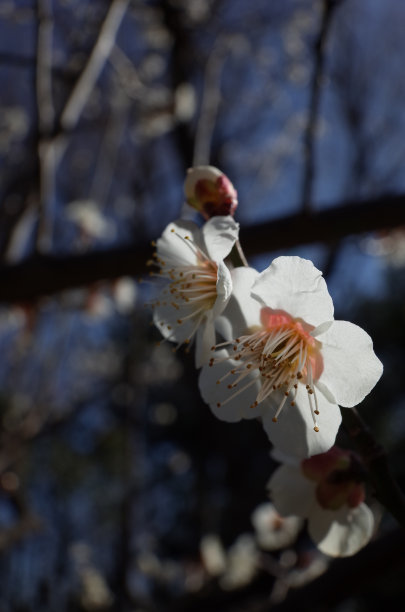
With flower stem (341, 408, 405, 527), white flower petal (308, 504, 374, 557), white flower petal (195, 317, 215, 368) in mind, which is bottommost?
white flower petal (308, 504, 374, 557)

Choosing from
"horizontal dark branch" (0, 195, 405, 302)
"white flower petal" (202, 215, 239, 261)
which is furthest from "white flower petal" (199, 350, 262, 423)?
"horizontal dark branch" (0, 195, 405, 302)

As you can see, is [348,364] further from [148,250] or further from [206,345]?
[148,250]

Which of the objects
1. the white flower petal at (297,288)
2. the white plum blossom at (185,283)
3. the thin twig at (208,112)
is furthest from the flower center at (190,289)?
the thin twig at (208,112)

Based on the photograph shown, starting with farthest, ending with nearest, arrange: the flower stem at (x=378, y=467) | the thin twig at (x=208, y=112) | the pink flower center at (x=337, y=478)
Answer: the thin twig at (x=208, y=112) → the pink flower center at (x=337, y=478) → the flower stem at (x=378, y=467)

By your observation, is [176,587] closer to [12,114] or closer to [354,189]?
[354,189]

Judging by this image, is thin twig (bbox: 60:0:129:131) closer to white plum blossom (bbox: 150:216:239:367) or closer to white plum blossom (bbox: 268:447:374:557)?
white plum blossom (bbox: 150:216:239:367)

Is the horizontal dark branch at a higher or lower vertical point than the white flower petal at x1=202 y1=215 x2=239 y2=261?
higher

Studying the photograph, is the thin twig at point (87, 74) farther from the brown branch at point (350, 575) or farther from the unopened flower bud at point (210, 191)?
the brown branch at point (350, 575)

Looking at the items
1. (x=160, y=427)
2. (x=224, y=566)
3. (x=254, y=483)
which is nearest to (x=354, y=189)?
(x=224, y=566)
